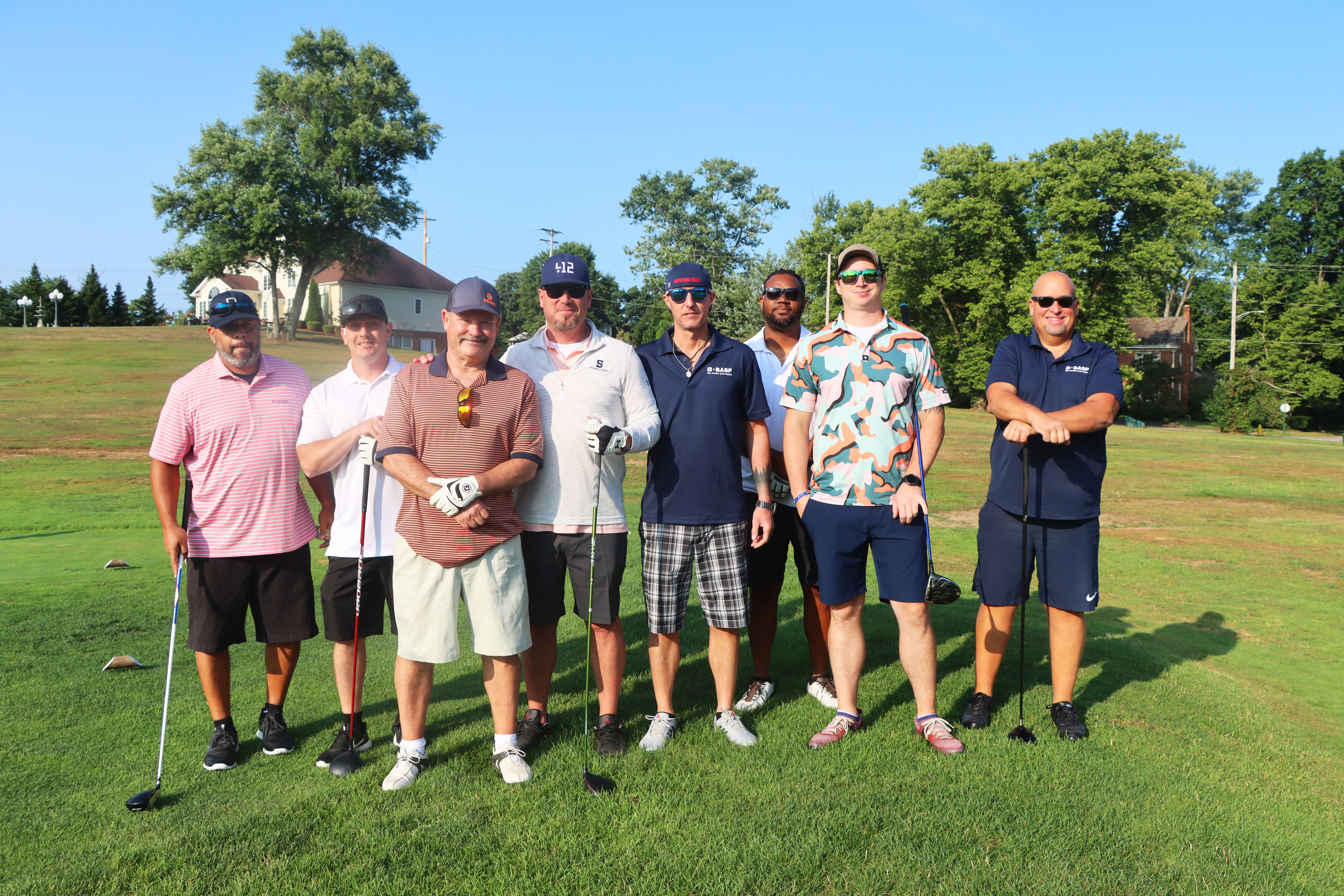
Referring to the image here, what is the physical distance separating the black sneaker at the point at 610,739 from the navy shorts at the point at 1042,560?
7.06 ft

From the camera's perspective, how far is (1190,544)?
12188 mm

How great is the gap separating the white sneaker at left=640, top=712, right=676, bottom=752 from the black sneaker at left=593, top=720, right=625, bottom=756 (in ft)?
0.37

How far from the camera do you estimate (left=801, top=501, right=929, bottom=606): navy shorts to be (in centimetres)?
435

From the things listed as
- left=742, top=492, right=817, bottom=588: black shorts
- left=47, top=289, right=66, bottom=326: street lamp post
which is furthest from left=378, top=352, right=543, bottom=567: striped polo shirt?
left=47, top=289, right=66, bottom=326: street lamp post

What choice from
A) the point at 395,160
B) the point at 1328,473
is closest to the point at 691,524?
the point at 1328,473

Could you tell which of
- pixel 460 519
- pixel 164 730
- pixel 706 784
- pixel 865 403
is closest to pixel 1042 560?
pixel 865 403

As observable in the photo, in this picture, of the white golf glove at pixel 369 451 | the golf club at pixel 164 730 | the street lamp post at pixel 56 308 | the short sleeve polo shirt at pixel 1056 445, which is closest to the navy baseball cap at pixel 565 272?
the white golf glove at pixel 369 451

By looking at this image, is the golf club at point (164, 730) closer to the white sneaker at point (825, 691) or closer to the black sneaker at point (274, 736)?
the black sneaker at point (274, 736)

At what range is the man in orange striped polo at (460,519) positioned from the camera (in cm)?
392

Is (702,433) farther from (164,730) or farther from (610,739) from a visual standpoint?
(164,730)

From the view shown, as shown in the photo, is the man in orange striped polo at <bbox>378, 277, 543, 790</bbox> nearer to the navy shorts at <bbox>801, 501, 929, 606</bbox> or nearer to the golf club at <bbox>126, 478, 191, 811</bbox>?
the golf club at <bbox>126, 478, 191, 811</bbox>

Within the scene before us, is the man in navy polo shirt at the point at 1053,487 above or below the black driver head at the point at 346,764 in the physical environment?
above

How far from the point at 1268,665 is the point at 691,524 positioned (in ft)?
16.5

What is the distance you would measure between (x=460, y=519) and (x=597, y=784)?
4.27ft
